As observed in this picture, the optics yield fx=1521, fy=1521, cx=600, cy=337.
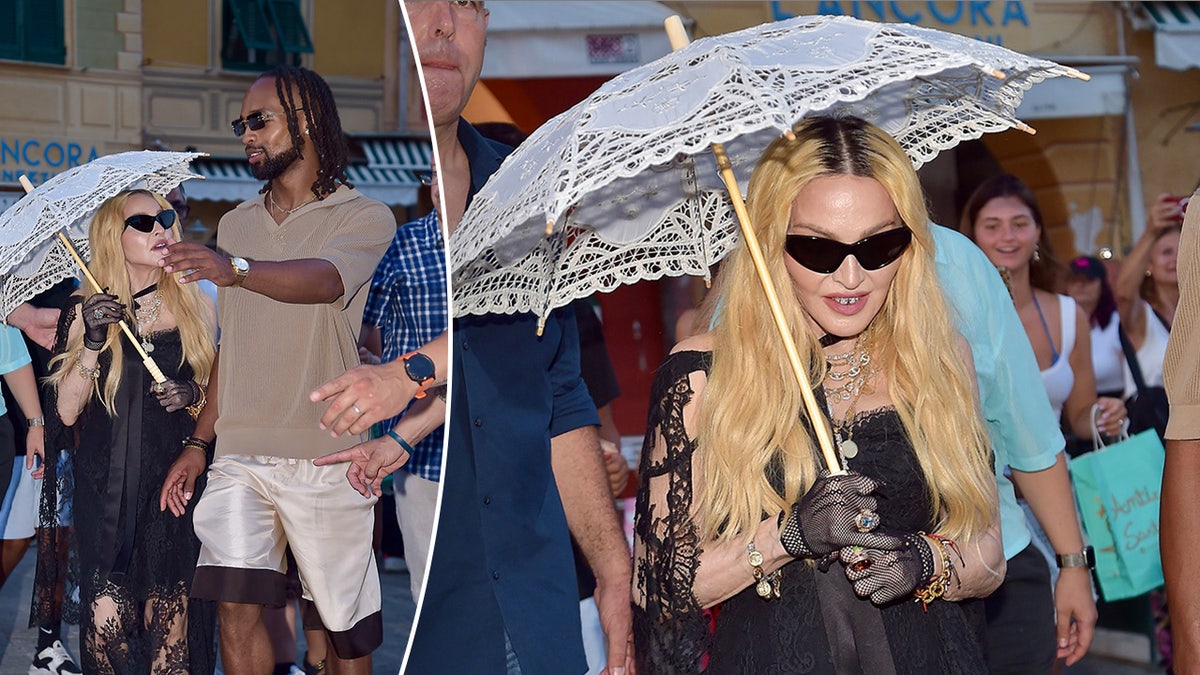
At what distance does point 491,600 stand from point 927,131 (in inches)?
48.5

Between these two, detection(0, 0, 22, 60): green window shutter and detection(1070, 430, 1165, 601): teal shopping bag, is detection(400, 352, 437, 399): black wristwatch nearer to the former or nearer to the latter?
detection(0, 0, 22, 60): green window shutter

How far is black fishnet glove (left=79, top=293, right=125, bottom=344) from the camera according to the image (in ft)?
5.85

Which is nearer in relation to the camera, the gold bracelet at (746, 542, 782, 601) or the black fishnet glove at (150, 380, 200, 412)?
the black fishnet glove at (150, 380, 200, 412)

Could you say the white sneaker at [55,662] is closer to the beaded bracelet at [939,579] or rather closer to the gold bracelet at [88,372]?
the gold bracelet at [88,372]

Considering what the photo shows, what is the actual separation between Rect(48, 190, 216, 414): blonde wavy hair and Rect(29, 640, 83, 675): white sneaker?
0.31 m

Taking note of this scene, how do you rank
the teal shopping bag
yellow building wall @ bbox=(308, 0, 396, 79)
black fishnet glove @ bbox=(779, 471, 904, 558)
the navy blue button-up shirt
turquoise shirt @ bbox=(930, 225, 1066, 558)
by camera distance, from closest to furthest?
yellow building wall @ bbox=(308, 0, 396, 79)
black fishnet glove @ bbox=(779, 471, 904, 558)
the navy blue button-up shirt
turquoise shirt @ bbox=(930, 225, 1066, 558)
the teal shopping bag

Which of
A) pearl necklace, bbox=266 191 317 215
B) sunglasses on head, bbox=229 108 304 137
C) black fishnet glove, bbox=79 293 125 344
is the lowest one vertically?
black fishnet glove, bbox=79 293 125 344

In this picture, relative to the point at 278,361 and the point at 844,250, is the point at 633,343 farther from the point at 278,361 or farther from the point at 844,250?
the point at 278,361

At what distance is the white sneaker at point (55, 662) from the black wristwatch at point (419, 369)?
55cm

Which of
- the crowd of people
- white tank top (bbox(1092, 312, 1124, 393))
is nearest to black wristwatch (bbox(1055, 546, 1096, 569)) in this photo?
the crowd of people

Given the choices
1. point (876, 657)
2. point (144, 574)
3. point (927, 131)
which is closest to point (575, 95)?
point (927, 131)

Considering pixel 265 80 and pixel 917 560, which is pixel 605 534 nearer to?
pixel 917 560

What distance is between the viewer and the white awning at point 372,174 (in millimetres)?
1838

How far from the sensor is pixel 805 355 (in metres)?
2.62
